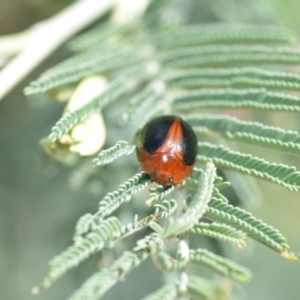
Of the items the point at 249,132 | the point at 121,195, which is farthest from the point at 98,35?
the point at 121,195

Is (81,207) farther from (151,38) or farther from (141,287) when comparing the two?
(151,38)

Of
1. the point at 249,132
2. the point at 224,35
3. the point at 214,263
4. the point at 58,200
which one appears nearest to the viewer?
the point at 214,263

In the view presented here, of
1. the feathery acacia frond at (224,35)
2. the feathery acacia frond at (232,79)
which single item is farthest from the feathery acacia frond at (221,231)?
the feathery acacia frond at (224,35)

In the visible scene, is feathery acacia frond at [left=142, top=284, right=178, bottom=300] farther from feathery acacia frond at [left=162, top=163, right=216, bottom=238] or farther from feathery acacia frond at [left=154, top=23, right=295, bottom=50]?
feathery acacia frond at [left=154, top=23, right=295, bottom=50]

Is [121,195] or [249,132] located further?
[249,132]

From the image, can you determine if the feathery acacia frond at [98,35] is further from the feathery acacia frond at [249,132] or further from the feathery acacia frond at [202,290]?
the feathery acacia frond at [202,290]

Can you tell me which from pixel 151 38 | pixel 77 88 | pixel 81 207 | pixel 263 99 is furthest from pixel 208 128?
pixel 81 207

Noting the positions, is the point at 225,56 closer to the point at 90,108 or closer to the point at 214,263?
the point at 90,108

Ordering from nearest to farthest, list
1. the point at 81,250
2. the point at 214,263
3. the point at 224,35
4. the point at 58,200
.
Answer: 1. the point at 81,250
2. the point at 214,263
3. the point at 224,35
4. the point at 58,200
